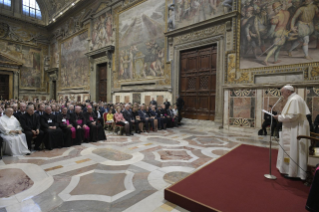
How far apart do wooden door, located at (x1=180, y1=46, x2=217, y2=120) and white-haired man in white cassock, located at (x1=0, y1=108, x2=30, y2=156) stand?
7.95 metres

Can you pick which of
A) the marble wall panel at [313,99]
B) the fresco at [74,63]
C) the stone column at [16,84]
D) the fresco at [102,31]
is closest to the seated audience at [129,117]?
the marble wall panel at [313,99]

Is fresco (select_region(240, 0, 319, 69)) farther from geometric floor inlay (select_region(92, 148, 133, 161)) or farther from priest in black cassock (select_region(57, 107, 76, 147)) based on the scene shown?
priest in black cassock (select_region(57, 107, 76, 147))

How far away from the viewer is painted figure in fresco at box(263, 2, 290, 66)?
285 inches

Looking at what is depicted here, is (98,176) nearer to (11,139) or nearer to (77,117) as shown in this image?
(11,139)

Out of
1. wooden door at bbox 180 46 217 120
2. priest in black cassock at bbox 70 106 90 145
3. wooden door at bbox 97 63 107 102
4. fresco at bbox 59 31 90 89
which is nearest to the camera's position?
priest in black cassock at bbox 70 106 90 145

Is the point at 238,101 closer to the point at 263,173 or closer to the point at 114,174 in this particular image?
the point at 263,173

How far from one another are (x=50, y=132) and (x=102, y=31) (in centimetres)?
1324

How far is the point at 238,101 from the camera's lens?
8.45 meters

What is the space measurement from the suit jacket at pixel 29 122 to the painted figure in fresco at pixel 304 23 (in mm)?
9292

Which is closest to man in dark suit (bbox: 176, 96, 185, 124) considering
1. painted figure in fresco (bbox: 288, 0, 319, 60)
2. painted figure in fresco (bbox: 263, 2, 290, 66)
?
painted figure in fresco (bbox: 263, 2, 290, 66)

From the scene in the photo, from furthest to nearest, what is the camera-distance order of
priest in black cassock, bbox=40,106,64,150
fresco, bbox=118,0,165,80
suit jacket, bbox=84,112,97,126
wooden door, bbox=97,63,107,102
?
1. wooden door, bbox=97,63,107,102
2. fresco, bbox=118,0,165,80
3. suit jacket, bbox=84,112,97,126
4. priest in black cassock, bbox=40,106,64,150

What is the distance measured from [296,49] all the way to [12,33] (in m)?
26.7

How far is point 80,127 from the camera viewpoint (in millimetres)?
5844

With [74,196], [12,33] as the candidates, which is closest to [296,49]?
[74,196]
